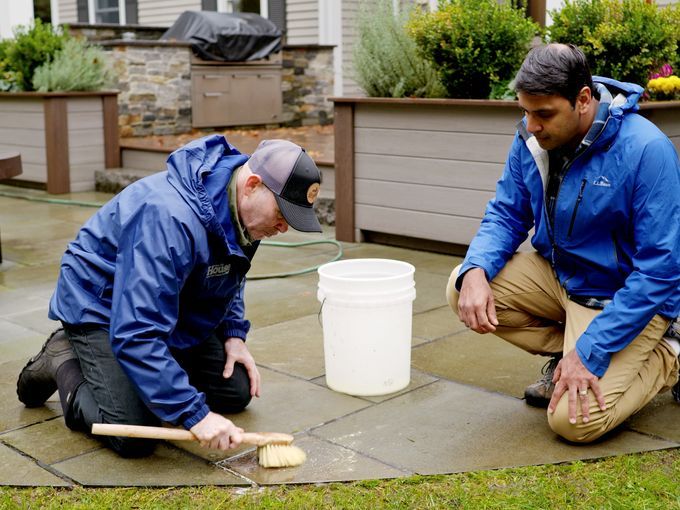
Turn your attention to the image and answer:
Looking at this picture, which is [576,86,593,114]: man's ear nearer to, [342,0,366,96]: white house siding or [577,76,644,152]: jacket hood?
[577,76,644,152]: jacket hood

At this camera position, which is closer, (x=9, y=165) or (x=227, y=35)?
(x=9, y=165)

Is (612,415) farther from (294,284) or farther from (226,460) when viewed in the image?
(294,284)

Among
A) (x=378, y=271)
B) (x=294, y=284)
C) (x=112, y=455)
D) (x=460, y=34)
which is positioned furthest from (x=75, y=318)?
(x=460, y=34)

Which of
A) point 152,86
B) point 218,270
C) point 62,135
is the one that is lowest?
point 218,270

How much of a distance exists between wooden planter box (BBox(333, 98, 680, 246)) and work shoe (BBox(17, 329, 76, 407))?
323cm

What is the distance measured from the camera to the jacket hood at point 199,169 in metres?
2.91

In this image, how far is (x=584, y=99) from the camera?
3107mm

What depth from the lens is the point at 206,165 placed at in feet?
9.91

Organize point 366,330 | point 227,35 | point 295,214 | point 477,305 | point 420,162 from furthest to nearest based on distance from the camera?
point 227,35
point 420,162
point 366,330
point 477,305
point 295,214

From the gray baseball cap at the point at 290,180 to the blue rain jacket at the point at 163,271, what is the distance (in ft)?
0.57

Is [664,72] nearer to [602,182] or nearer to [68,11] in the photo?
[602,182]

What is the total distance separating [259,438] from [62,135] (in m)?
7.16

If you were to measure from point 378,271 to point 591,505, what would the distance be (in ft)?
4.59

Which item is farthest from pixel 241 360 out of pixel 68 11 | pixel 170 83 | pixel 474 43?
pixel 68 11
